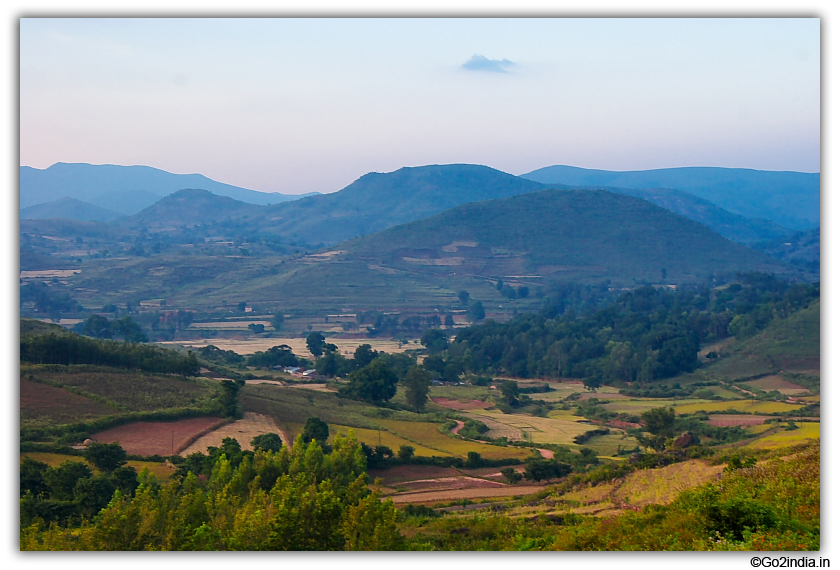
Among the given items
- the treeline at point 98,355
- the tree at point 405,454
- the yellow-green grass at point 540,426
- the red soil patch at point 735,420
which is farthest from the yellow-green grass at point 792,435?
the treeline at point 98,355

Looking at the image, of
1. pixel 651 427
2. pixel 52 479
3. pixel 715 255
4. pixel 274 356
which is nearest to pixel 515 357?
pixel 274 356

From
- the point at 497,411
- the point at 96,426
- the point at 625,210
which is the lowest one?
the point at 497,411

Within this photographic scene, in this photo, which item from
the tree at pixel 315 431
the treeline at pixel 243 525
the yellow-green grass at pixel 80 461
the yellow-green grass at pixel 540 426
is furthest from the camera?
the yellow-green grass at pixel 540 426

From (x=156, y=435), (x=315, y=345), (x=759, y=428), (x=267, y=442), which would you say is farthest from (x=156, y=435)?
(x=315, y=345)

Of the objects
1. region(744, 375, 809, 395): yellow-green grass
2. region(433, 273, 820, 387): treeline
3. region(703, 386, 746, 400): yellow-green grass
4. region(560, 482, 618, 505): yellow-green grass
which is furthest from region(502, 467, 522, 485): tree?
region(433, 273, 820, 387): treeline

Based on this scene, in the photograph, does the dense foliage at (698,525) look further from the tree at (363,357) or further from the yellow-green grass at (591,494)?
the tree at (363,357)

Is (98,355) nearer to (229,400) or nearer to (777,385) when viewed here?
(229,400)

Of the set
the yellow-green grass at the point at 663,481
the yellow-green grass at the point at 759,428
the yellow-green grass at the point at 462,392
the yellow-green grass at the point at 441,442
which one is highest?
the yellow-green grass at the point at 663,481

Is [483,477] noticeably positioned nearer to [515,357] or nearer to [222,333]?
[515,357]
